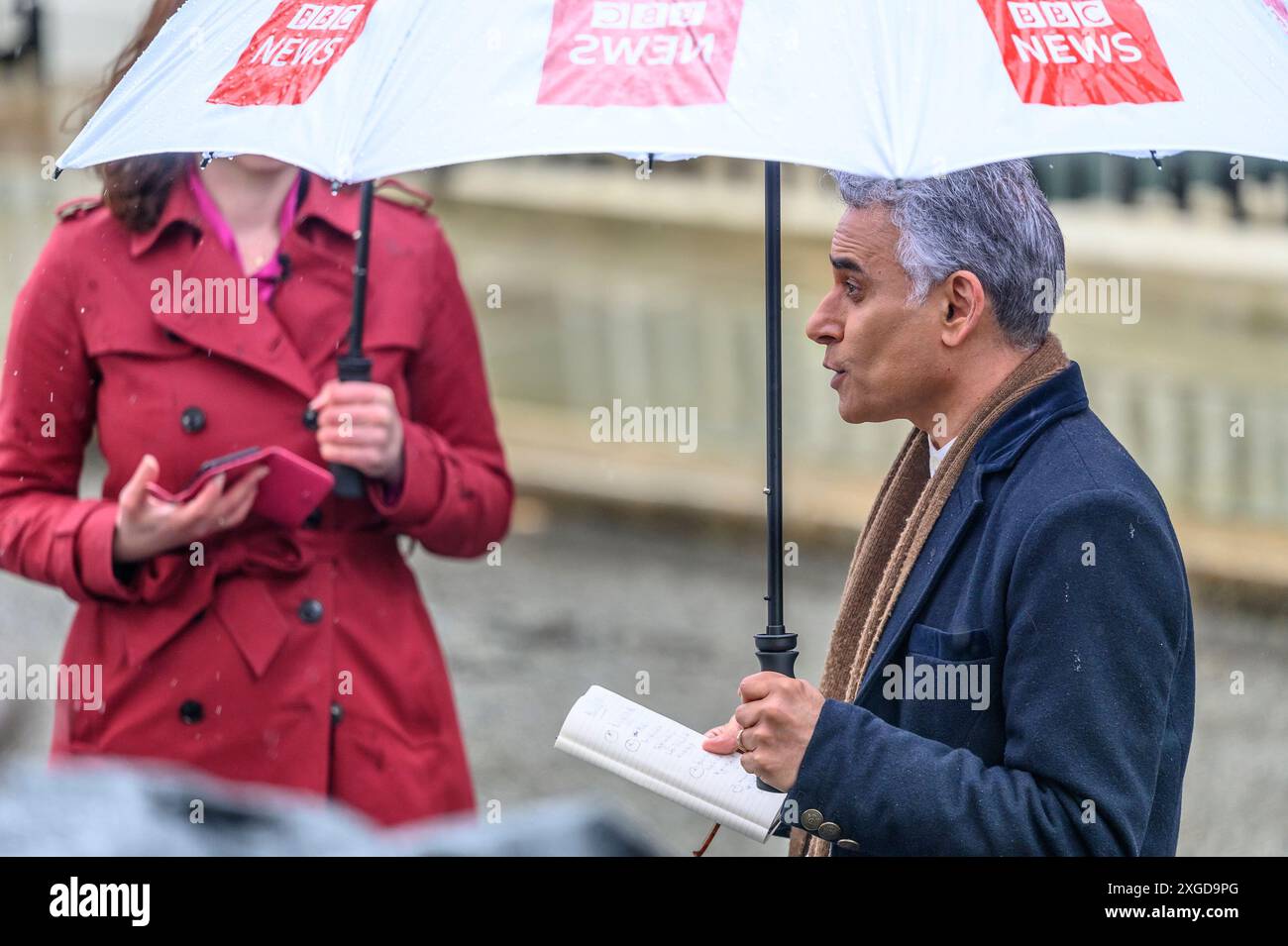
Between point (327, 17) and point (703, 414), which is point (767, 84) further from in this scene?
point (703, 414)

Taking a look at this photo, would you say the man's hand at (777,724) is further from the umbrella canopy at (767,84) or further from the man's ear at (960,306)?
the umbrella canopy at (767,84)

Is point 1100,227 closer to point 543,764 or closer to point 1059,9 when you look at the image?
point 543,764

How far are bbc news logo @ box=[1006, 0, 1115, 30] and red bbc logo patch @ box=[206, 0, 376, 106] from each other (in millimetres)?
895

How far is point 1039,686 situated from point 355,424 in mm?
1641

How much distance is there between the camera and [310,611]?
12.8ft

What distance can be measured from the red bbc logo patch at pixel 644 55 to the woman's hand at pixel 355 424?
1346 millimetres

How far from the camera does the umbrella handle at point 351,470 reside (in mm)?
3850

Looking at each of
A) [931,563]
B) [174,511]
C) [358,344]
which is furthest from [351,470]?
[931,563]

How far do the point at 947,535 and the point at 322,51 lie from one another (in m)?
1.12

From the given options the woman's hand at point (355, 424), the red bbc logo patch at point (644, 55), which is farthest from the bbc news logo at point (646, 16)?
the woman's hand at point (355, 424)

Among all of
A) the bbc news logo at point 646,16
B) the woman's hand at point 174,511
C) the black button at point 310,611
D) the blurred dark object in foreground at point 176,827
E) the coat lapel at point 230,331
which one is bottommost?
the blurred dark object in foreground at point 176,827

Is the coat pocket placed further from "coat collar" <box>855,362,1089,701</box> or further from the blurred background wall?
the blurred background wall

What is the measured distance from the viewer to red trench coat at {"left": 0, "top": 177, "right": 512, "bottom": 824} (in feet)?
12.6
